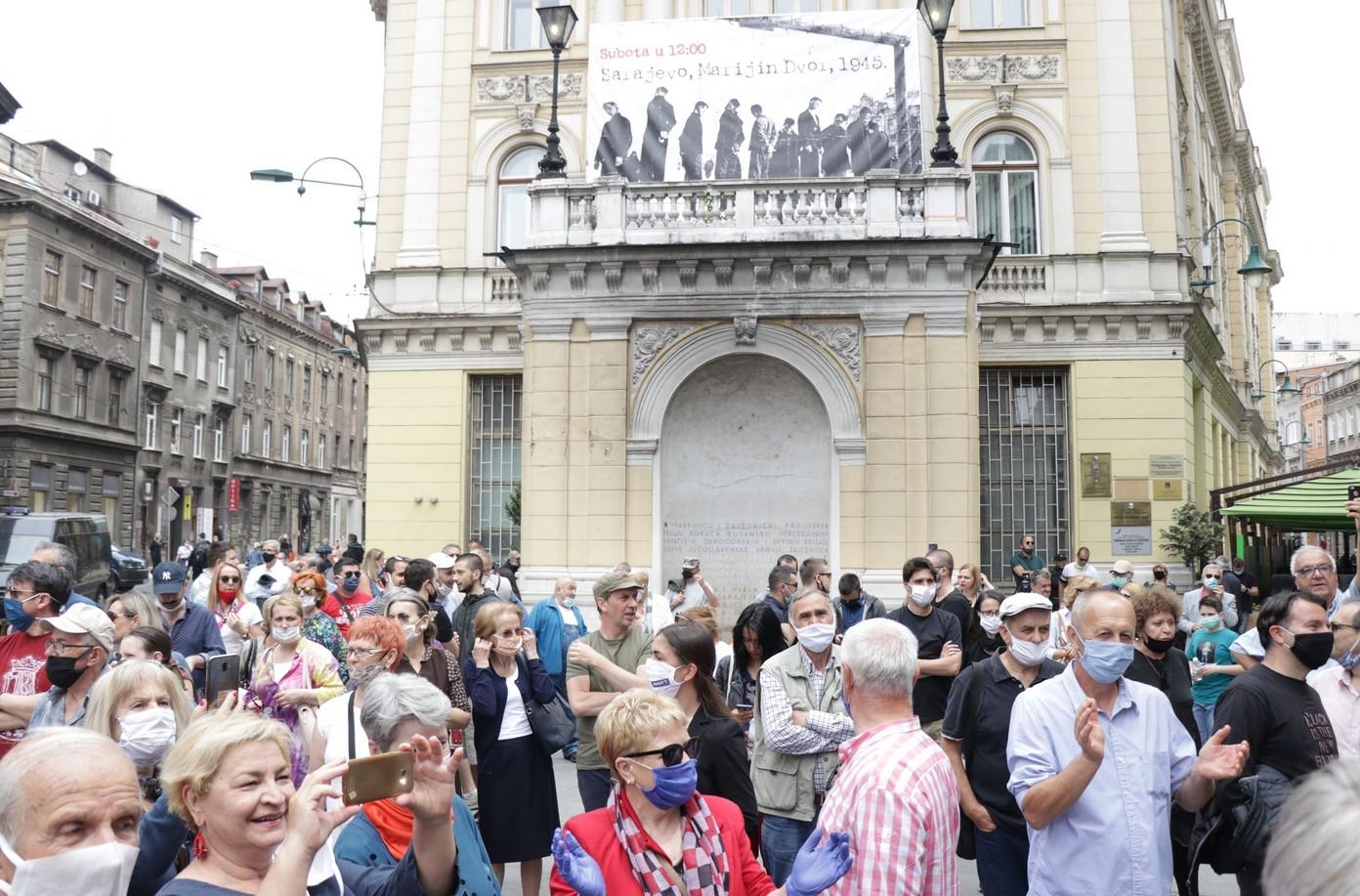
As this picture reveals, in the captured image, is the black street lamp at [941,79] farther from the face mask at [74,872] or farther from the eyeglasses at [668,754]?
the face mask at [74,872]

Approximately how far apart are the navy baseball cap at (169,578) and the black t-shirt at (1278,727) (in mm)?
7618

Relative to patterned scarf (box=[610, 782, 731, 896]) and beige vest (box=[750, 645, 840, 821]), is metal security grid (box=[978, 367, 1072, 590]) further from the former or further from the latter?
patterned scarf (box=[610, 782, 731, 896])

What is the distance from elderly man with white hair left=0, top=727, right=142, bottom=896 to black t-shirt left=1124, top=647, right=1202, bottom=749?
5.31m

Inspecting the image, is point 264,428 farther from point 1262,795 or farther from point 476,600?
point 1262,795

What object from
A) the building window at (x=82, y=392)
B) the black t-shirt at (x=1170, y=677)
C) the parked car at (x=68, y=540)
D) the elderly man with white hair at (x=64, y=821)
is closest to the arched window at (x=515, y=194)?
the parked car at (x=68, y=540)

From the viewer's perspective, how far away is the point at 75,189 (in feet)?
166

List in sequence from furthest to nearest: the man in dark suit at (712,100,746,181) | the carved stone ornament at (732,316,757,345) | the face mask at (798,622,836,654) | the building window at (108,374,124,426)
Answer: the building window at (108,374,124,426) → the man in dark suit at (712,100,746,181) → the carved stone ornament at (732,316,757,345) → the face mask at (798,622,836,654)

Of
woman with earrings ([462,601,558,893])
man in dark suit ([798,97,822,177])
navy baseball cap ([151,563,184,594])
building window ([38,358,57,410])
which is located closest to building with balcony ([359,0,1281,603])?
man in dark suit ([798,97,822,177])

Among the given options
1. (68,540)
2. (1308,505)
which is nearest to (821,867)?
(1308,505)

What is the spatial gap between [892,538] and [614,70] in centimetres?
921

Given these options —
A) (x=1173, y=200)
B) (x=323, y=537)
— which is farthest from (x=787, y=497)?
(x=323, y=537)

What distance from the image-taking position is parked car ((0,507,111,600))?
23.7 m

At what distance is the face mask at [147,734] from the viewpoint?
4.63 meters

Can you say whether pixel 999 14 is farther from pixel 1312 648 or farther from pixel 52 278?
pixel 52 278
